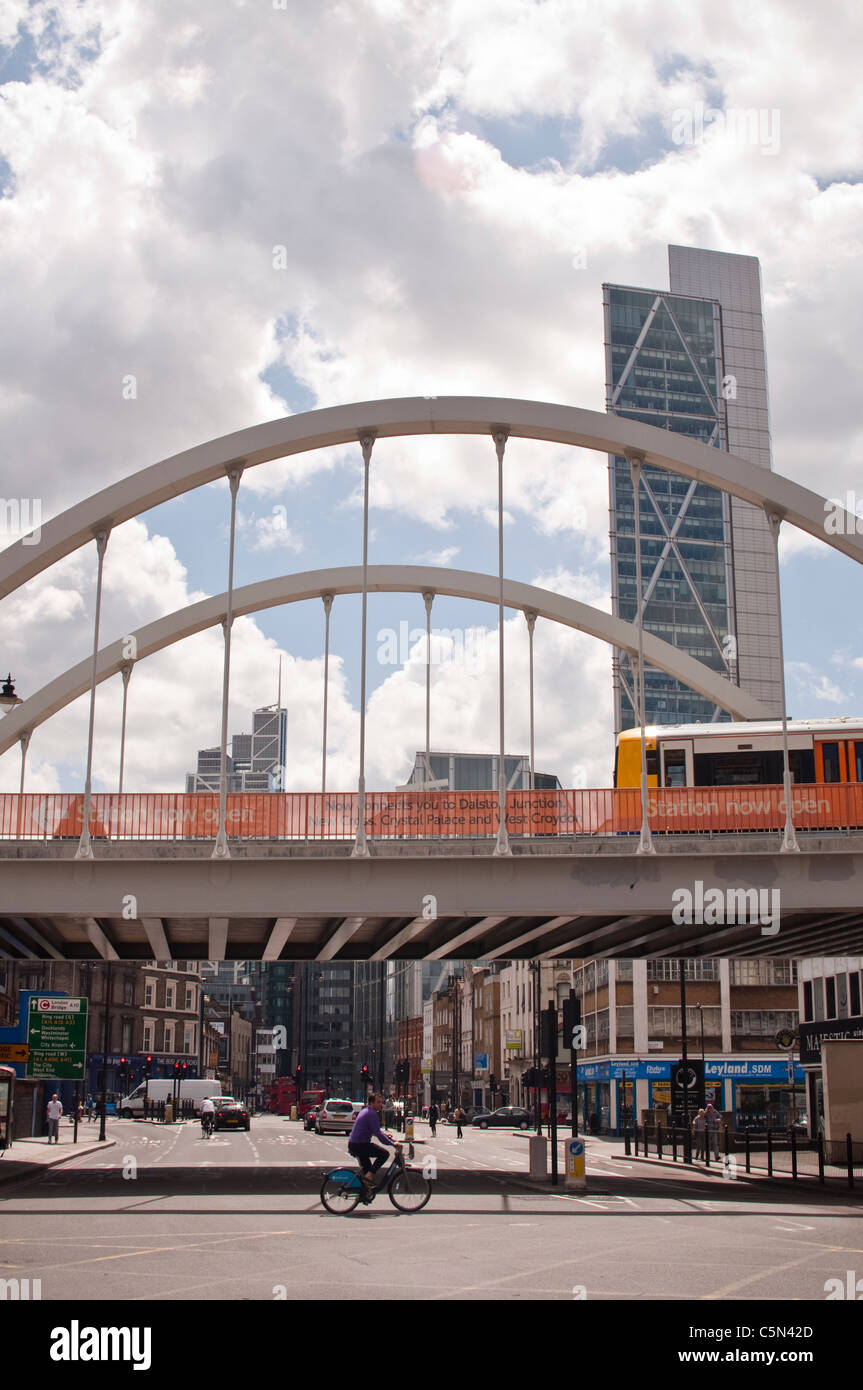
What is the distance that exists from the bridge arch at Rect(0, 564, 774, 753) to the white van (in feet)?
125

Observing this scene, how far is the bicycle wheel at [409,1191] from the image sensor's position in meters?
19.6

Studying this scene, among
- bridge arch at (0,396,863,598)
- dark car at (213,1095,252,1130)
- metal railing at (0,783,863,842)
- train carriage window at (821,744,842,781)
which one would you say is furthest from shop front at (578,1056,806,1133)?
bridge arch at (0,396,863,598)

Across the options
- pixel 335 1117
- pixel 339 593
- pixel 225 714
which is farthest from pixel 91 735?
pixel 335 1117

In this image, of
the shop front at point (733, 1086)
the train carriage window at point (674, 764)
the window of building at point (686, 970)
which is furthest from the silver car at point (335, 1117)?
the train carriage window at point (674, 764)

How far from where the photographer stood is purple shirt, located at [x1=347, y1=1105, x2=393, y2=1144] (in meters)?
18.6

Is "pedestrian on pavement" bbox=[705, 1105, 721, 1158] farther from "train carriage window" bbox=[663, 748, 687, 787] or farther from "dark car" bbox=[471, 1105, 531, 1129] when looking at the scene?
"dark car" bbox=[471, 1105, 531, 1129]

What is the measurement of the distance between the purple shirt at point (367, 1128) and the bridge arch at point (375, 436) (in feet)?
54.3

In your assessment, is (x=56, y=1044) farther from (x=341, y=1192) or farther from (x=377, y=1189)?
(x=377, y=1189)

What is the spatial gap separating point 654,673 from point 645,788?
16566cm

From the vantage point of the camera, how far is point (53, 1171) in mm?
32219

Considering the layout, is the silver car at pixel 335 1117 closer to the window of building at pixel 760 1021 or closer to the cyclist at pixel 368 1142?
the window of building at pixel 760 1021
